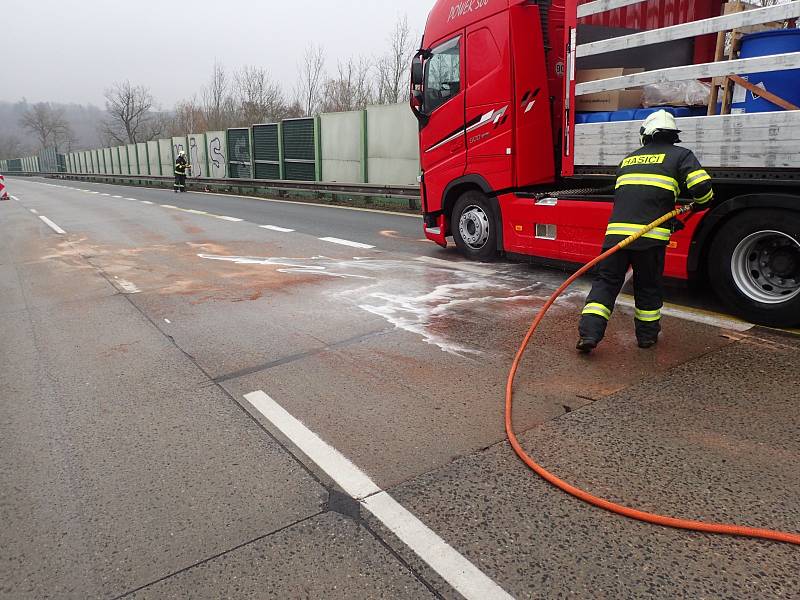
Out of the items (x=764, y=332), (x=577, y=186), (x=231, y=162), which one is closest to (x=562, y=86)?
(x=577, y=186)

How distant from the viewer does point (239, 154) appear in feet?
86.5

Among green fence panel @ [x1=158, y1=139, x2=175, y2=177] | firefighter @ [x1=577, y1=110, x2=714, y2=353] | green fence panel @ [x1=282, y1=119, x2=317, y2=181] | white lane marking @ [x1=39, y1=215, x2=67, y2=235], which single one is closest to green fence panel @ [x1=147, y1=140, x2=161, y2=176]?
green fence panel @ [x1=158, y1=139, x2=175, y2=177]

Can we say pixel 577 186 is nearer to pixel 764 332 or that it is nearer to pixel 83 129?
pixel 764 332

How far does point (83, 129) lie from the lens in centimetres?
12519

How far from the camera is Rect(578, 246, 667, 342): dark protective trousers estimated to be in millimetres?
4387

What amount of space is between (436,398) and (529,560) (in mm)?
1531

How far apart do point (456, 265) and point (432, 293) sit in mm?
1564

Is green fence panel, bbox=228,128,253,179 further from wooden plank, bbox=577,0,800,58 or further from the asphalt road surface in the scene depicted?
wooden plank, bbox=577,0,800,58

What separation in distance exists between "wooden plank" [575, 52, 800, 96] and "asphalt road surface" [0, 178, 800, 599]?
1984 mm

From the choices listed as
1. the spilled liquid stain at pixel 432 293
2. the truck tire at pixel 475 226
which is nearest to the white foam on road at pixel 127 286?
the spilled liquid stain at pixel 432 293

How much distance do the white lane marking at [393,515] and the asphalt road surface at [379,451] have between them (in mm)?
10

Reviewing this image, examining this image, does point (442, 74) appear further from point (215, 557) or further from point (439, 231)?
point (215, 557)

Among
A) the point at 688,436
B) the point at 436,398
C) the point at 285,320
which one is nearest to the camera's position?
the point at 688,436

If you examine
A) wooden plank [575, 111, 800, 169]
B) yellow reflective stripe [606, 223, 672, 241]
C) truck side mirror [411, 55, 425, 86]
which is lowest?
yellow reflective stripe [606, 223, 672, 241]
